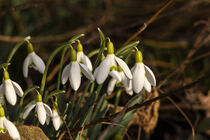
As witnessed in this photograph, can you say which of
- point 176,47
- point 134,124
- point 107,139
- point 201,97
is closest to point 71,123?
point 107,139

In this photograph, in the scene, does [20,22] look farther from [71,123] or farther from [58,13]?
[71,123]

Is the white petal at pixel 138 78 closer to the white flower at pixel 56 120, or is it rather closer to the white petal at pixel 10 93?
the white flower at pixel 56 120

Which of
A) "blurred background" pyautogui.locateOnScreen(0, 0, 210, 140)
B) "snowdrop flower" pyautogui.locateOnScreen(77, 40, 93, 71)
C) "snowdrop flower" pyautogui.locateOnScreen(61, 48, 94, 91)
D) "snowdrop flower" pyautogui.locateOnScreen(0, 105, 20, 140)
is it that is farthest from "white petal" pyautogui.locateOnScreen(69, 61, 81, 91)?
"blurred background" pyautogui.locateOnScreen(0, 0, 210, 140)

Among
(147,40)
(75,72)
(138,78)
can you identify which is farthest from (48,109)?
(147,40)

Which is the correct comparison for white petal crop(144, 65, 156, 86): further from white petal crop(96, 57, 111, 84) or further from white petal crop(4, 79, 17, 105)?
white petal crop(4, 79, 17, 105)

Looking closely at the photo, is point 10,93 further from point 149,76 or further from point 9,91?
point 149,76

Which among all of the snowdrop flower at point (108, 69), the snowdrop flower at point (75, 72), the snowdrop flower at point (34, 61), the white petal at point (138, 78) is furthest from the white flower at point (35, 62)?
the white petal at point (138, 78)
